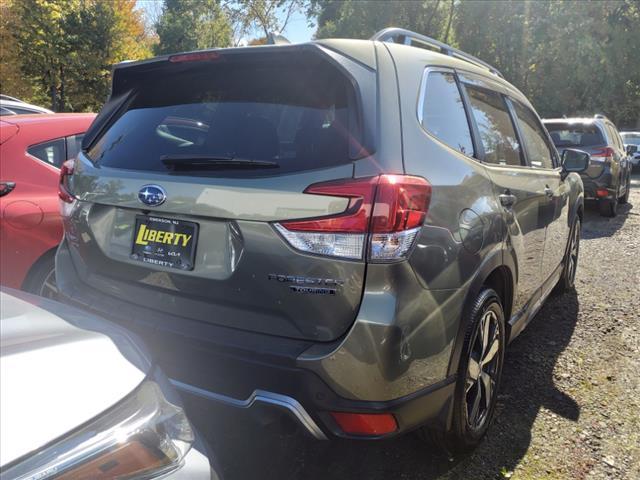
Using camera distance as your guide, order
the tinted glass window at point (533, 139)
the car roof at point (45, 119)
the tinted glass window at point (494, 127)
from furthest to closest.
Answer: the car roof at point (45, 119) → the tinted glass window at point (533, 139) → the tinted glass window at point (494, 127)

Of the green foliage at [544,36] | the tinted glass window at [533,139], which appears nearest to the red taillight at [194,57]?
the tinted glass window at [533,139]

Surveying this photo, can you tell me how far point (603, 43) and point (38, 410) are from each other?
29.2m

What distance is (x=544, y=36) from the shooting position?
25.5 m

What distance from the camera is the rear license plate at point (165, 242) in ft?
7.15

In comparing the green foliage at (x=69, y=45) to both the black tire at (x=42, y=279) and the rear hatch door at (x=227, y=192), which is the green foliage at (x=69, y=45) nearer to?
the black tire at (x=42, y=279)

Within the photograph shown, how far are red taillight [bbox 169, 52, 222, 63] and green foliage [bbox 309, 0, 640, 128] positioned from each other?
25.7 m

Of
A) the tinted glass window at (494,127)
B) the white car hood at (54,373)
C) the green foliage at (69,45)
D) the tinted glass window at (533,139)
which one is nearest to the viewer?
the white car hood at (54,373)

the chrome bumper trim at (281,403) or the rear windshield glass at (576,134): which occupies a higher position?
the rear windshield glass at (576,134)

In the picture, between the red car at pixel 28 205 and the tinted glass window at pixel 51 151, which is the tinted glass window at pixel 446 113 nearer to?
the red car at pixel 28 205

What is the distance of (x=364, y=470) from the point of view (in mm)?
2561

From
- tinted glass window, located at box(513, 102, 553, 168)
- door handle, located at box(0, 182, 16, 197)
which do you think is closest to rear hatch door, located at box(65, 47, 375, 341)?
door handle, located at box(0, 182, 16, 197)

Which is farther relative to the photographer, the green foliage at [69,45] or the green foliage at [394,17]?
the green foliage at [394,17]

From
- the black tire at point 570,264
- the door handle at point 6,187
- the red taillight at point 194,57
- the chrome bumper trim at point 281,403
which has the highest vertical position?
the red taillight at point 194,57

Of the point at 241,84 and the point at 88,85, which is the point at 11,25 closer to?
the point at 88,85
